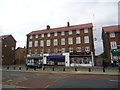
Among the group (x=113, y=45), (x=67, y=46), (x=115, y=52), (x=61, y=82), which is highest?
(x=67, y=46)

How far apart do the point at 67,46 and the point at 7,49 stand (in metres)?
25.5

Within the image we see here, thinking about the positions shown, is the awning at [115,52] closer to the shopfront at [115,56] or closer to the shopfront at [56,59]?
the shopfront at [115,56]

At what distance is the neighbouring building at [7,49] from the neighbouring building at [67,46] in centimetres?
993

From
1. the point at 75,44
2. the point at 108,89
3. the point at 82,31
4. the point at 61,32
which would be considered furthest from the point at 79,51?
the point at 108,89

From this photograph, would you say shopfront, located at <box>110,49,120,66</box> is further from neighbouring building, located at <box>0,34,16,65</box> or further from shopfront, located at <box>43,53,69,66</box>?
neighbouring building, located at <box>0,34,16,65</box>

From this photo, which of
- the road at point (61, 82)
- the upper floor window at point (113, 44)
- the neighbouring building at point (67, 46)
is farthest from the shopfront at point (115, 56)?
the road at point (61, 82)

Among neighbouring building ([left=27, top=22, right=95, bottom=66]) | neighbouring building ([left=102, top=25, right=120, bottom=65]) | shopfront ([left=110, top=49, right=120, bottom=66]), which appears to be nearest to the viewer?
shopfront ([left=110, top=49, right=120, bottom=66])

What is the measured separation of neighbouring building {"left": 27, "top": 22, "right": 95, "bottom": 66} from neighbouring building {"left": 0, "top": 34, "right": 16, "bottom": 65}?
9.93m

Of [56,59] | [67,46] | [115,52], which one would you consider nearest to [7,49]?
[56,59]

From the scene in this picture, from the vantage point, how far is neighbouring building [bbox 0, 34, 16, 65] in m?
38.6

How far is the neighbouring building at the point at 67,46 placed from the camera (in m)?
31.0

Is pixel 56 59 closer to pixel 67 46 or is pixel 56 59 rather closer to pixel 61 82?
pixel 67 46

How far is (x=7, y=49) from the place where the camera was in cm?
4106

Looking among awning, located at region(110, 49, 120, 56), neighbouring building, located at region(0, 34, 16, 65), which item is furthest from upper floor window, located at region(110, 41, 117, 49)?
neighbouring building, located at region(0, 34, 16, 65)
